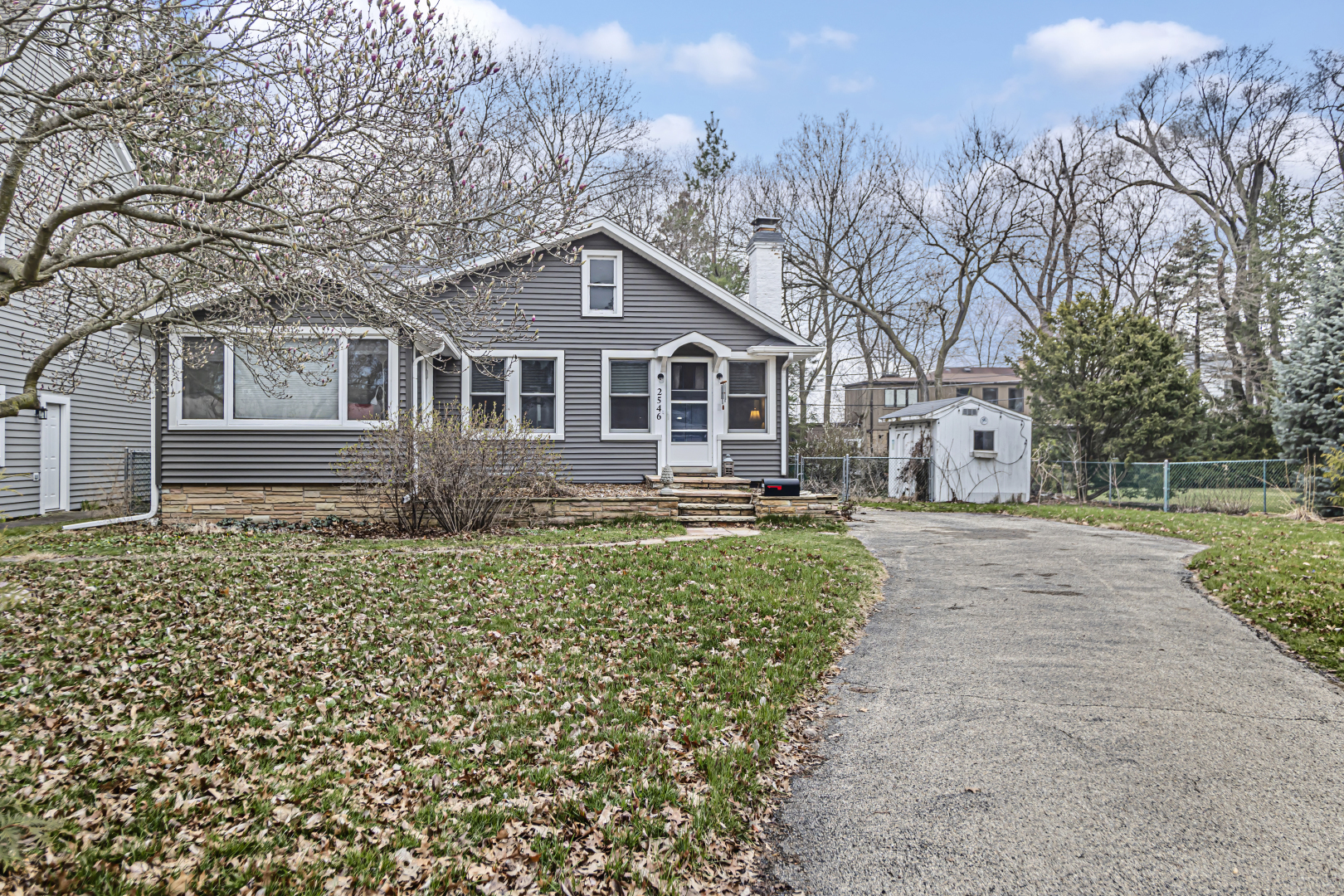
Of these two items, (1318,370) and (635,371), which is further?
(1318,370)

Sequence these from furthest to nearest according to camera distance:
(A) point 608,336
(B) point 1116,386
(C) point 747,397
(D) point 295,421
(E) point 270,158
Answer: (B) point 1116,386, (C) point 747,397, (A) point 608,336, (D) point 295,421, (E) point 270,158

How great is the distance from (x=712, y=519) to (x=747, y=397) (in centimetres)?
409

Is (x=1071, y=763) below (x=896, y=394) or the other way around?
below

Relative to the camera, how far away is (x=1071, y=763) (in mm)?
4070

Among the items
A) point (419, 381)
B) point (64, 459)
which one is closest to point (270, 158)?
point (419, 381)

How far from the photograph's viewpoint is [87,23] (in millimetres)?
4898

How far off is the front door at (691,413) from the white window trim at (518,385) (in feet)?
7.55

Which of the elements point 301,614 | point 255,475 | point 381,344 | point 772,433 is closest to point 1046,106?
point 772,433

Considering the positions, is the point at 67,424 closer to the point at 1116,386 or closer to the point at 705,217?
the point at 705,217

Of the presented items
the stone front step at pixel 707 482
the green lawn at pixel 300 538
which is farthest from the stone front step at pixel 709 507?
the stone front step at pixel 707 482

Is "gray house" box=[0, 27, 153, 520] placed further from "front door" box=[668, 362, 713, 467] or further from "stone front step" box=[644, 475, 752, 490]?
"front door" box=[668, 362, 713, 467]

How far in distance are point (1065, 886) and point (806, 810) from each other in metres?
1.12

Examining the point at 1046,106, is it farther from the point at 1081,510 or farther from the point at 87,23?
the point at 87,23

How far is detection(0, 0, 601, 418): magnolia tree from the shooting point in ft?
17.3
